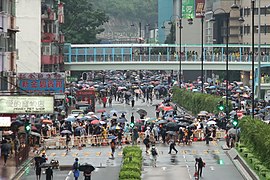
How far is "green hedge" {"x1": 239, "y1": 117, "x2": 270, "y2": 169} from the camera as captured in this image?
137 feet

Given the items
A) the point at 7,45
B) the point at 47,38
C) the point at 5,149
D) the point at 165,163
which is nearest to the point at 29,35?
the point at 47,38

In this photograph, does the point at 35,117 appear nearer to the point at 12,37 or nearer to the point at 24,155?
the point at 12,37

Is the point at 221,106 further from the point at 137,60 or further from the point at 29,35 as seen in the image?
the point at 137,60

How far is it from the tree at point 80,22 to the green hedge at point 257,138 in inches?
3309

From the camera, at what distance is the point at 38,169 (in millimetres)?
A: 42781

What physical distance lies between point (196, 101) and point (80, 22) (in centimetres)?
5921

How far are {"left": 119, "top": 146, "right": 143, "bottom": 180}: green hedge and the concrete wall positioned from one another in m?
44.8

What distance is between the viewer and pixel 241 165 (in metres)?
46.8

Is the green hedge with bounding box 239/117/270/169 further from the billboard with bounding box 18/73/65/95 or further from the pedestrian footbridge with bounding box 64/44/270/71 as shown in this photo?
the pedestrian footbridge with bounding box 64/44/270/71

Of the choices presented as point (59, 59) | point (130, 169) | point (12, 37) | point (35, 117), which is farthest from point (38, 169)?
point (59, 59)

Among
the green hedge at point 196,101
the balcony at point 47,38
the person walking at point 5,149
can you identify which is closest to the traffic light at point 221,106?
the green hedge at point 196,101

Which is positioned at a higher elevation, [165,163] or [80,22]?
[80,22]

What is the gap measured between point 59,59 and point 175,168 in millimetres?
59263

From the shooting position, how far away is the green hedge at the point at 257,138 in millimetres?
41781
